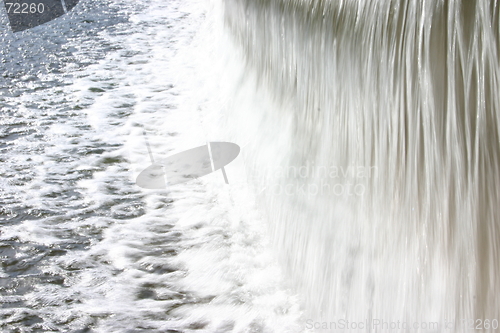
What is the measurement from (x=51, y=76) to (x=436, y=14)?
4.96 m

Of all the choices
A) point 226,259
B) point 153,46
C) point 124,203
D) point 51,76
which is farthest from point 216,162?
point 153,46

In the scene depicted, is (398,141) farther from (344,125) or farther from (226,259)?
(226,259)

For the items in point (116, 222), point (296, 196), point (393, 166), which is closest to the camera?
point (393, 166)

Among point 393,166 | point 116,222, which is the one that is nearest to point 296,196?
point 393,166

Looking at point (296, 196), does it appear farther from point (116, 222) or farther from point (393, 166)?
point (116, 222)

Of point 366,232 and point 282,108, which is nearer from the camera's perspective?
point 366,232

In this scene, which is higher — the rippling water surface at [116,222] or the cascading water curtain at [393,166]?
the cascading water curtain at [393,166]

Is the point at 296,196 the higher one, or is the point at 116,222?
the point at 296,196

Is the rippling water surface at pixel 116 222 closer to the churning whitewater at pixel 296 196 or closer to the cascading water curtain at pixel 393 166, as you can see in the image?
the churning whitewater at pixel 296 196

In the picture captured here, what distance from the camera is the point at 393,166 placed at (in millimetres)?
2150

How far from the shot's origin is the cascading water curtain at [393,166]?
1702 millimetres

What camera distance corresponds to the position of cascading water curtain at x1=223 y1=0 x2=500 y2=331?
67.0 inches

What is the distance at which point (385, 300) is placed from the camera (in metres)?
1.99

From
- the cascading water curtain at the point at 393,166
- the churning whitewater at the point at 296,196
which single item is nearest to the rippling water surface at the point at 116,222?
the churning whitewater at the point at 296,196
